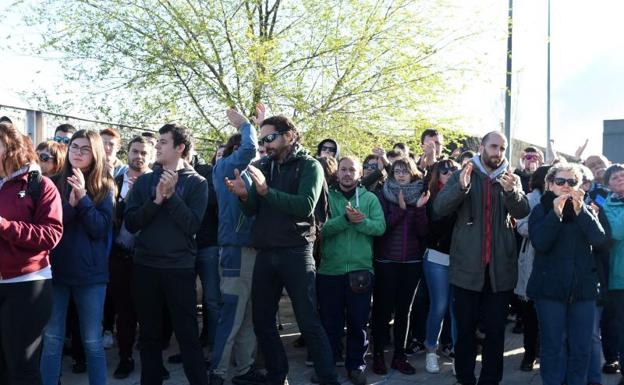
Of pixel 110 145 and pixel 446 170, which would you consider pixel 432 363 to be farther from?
pixel 110 145

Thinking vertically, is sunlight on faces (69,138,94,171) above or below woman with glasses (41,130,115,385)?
above

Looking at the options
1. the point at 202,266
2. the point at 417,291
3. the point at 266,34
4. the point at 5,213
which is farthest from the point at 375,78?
the point at 5,213

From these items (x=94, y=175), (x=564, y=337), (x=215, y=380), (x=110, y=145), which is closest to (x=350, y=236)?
(x=215, y=380)

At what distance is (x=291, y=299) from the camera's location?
17.0 feet

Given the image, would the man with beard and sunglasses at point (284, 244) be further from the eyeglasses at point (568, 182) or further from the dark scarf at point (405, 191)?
the eyeglasses at point (568, 182)

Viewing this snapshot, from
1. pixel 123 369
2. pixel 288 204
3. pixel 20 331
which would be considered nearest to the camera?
pixel 20 331

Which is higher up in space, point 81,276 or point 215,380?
point 81,276

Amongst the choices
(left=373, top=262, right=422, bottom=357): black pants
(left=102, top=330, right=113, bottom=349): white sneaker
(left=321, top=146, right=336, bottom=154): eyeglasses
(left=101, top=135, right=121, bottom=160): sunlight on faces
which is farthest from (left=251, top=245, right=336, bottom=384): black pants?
(left=321, top=146, right=336, bottom=154): eyeglasses

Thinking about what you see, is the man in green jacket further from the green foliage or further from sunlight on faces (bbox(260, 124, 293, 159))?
the green foliage

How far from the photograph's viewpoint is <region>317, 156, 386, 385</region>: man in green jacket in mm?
5883

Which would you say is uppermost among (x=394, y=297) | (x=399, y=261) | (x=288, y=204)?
(x=288, y=204)

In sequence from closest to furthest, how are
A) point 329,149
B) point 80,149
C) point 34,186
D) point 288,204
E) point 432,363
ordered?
point 34,186
point 288,204
point 80,149
point 432,363
point 329,149

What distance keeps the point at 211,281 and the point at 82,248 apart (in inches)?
62.6

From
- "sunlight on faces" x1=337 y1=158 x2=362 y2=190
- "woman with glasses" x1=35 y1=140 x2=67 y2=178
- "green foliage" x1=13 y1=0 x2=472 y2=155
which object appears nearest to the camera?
"woman with glasses" x1=35 y1=140 x2=67 y2=178
